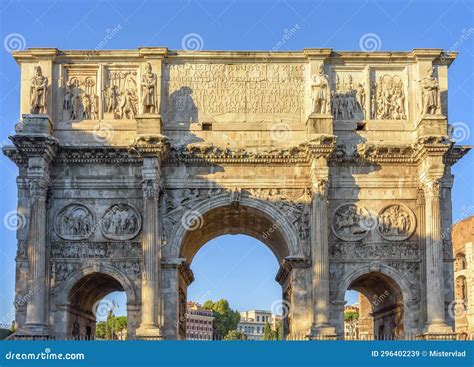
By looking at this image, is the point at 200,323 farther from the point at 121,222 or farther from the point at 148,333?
the point at 148,333

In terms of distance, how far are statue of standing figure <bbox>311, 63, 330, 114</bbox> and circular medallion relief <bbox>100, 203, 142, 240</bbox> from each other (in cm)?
557

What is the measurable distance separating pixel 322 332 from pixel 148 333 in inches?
170

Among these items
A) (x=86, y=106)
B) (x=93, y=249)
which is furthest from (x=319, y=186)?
(x=86, y=106)

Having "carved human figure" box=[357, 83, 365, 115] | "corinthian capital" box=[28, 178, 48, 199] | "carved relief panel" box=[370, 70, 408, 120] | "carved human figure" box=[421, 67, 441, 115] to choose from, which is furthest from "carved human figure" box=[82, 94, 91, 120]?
"carved human figure" box=[421, 67, 441, 115]

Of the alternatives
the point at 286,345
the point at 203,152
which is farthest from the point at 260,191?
the point at 286,345

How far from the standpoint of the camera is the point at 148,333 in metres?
21.5

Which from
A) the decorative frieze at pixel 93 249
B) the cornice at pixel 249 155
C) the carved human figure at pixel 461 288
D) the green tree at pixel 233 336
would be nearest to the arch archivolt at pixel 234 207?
the cornice at pixel 249 155

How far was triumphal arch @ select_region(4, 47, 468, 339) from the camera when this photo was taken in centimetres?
2248

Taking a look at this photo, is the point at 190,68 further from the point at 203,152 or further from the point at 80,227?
the point at 80,227

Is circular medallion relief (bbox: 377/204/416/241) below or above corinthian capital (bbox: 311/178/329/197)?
below

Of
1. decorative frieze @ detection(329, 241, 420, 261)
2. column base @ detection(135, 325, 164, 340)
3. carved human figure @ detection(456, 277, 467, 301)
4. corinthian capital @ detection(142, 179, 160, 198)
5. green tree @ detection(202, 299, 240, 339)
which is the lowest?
column base @ detection(135, 325, 164, 340)

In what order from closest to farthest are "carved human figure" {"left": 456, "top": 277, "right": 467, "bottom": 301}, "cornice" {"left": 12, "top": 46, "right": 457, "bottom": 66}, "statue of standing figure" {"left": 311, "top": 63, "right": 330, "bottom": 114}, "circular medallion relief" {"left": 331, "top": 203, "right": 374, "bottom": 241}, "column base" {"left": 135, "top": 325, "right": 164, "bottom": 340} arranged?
"column base" {"left": 135, "top": 325, "right": 164, "bottom": 340} < "statue of standing figure" {"left": 311, "top": 63, "right": 330, "bottom": 114} < "circular medallion relief" {"left": 331, "top": 203, "right": 374, "bottom": 241} < "cornice" {"left": 12, "top": 46, "right": 457, "bottom": 66} < "carved human figure" {"left": 456, "top": 277, "right": 467, "bottom": 301}

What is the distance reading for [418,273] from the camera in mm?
23016

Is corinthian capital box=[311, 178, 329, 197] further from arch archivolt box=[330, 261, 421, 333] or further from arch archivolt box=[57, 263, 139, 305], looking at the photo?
arch archivolt box=[57, 263, 139, 305]
